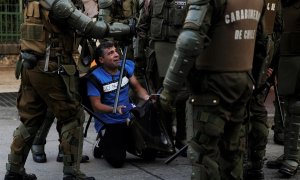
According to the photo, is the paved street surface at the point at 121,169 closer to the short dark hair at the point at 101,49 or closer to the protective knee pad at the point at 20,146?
the protective knee pad at the point at 20,146

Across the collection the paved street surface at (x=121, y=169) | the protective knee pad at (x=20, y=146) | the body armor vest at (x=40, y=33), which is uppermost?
the body armor vest at (x=40, y=33)

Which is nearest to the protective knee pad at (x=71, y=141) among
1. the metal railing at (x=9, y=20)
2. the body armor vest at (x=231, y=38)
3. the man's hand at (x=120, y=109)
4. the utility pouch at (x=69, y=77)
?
the utility pouch at (x=69, y=77)

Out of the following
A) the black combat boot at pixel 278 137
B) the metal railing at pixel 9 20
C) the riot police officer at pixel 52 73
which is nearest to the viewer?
the riot police officer at pixel 52 73

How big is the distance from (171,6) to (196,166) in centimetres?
238

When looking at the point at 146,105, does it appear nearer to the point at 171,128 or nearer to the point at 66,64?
the point at 171,128

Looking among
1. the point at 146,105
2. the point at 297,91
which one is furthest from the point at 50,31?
the point at 297,91

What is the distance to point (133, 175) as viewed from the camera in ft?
19.0

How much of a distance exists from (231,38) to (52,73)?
5.38 feet

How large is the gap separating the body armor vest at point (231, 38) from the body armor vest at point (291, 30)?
56.9 inches

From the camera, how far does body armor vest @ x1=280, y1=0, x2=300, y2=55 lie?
5688mm

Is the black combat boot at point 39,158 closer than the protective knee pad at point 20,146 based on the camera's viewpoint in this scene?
No

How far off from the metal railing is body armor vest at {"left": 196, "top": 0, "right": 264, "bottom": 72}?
30.8 feet

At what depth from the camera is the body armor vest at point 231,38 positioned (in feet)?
13.9

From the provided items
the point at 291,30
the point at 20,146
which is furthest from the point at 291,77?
the point at 20,146
